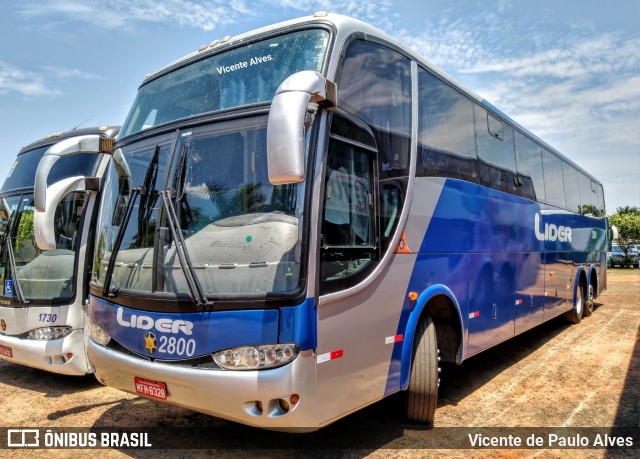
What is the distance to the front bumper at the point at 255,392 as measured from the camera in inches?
127

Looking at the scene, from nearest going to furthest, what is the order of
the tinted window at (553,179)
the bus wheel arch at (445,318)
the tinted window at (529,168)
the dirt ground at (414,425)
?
the dirt ground at (414,425), the bus wheel arch at (445,318), the tinted window at (529,168), the tinted window at (553,179)

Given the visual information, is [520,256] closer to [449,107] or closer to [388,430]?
[449,107]

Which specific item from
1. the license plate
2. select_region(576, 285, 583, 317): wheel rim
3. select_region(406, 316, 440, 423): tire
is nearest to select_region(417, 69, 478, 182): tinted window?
select_region(406, 316, 440, 423): tire

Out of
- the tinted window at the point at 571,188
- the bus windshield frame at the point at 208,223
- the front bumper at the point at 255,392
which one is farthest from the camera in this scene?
the tinted window at the point at 571,188

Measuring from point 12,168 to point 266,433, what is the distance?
5918mm

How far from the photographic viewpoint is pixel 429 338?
476cm

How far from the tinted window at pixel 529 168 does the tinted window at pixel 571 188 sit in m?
1.94

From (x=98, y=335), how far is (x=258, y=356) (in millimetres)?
1777

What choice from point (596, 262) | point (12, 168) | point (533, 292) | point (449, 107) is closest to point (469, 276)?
point (449, 107)

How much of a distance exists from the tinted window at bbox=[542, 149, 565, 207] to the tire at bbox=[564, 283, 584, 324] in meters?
2.36

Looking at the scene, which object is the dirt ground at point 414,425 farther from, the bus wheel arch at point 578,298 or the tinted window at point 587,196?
the tinted window at point 587,196

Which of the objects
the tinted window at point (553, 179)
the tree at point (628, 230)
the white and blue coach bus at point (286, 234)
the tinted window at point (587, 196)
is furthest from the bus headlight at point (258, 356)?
the tree at point (628, 230)

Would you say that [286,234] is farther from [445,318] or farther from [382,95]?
[445,318]

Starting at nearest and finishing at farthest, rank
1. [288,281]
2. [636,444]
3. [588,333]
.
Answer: [288,281], [636,444], [588,333]
